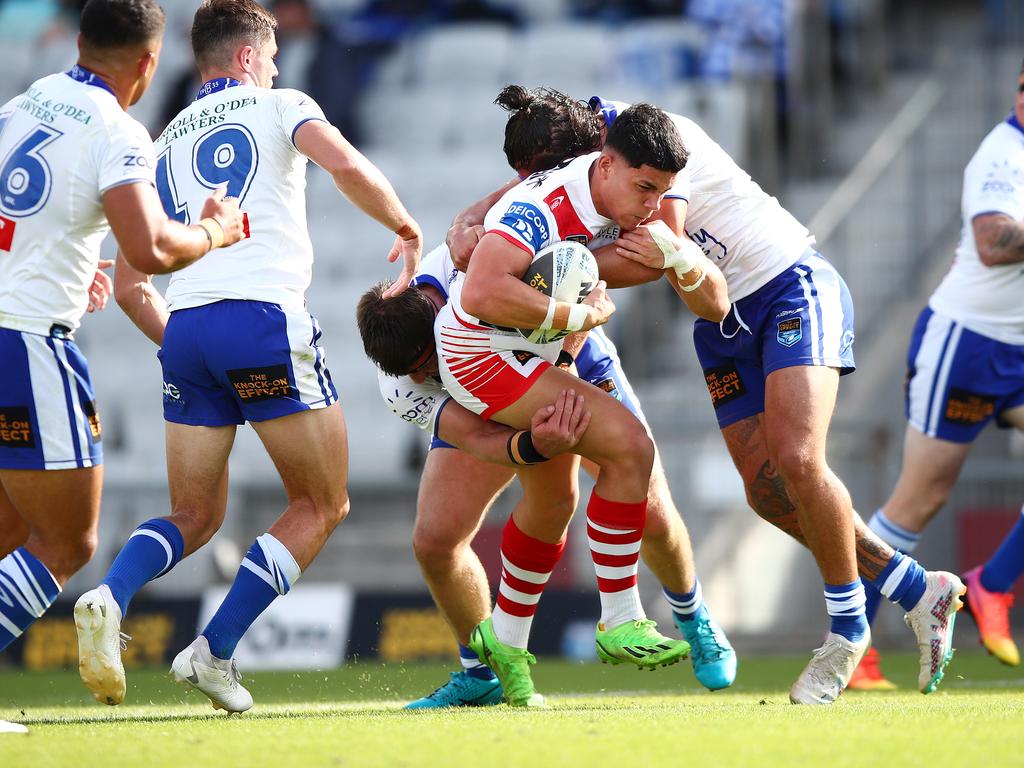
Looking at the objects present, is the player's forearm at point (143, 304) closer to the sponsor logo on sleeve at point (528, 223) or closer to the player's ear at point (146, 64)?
the player's ear at point (146, 64)

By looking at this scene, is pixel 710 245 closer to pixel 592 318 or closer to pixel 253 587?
pixel 592 318

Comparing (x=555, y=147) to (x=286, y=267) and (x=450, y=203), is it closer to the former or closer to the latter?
(x=286, y=267)

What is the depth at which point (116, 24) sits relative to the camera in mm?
Result: 5082

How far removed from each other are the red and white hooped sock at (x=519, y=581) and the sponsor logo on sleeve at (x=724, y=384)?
0.96 m

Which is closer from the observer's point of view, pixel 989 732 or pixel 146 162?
pixel 989 732

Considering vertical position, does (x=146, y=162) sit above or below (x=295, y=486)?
above

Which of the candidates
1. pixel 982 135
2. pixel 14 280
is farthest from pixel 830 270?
pixel 982 135

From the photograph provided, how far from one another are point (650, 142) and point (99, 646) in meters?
2.55

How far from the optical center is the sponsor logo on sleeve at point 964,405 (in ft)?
24.2

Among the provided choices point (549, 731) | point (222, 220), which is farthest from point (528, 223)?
point (549, 731)

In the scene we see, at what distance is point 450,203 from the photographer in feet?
49.1

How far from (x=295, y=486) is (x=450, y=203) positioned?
382 inches

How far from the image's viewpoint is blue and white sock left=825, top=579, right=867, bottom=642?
18.7ft

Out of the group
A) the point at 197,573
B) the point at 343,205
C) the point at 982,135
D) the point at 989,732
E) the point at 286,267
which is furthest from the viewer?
the point at 343,205
